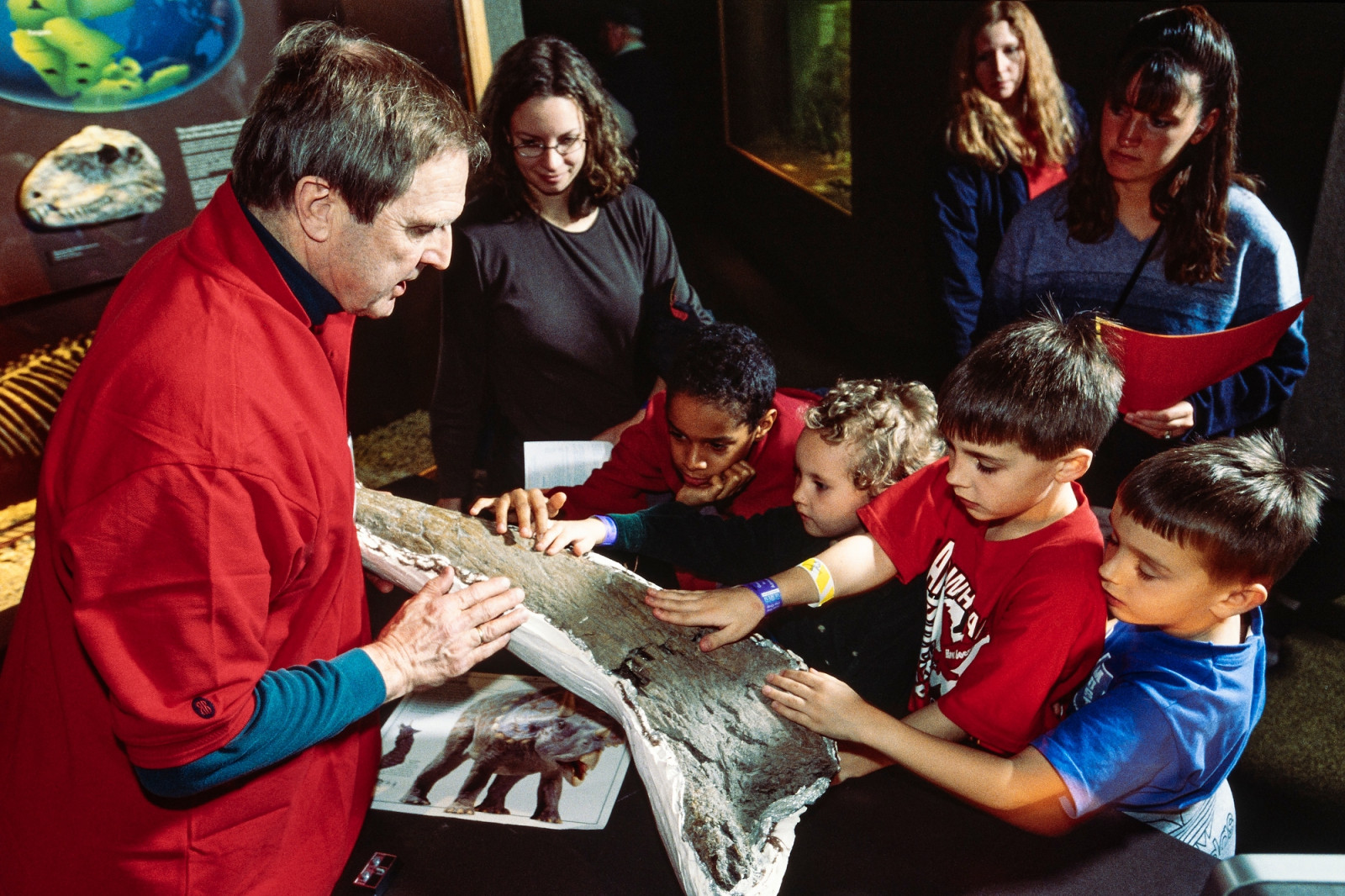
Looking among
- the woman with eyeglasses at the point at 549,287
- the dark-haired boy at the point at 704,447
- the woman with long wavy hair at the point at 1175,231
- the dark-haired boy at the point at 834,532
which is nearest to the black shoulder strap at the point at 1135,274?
the woman with long wavy hair at the point at 1175,231

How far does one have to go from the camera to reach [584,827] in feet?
3.88

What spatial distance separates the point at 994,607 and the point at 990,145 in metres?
1.61

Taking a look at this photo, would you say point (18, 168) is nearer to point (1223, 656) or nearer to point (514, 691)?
point (514, 691)

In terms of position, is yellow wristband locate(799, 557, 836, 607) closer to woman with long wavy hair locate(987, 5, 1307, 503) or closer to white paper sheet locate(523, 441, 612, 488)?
white paper sheet locate(523, 441, 612, 488)

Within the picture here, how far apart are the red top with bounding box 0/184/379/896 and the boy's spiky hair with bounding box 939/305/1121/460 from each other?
882mm

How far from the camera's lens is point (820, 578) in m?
1.38

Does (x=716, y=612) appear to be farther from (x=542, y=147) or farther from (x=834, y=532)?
(x=542, y=147)

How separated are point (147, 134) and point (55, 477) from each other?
2164 millimetres

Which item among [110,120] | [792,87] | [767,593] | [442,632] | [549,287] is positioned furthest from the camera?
[792,87]

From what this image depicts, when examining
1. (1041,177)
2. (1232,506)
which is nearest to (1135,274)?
(1041,177)

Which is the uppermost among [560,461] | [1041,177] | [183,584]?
[183,584]

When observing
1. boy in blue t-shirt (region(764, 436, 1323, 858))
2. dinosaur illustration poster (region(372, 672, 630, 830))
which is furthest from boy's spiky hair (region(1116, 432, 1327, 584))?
dinosaur illustration poster (region(372, 672, 630, 830))

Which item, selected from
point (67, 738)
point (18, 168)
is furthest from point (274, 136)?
point (18, 168)

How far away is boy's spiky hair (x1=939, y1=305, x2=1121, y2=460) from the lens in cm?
126
